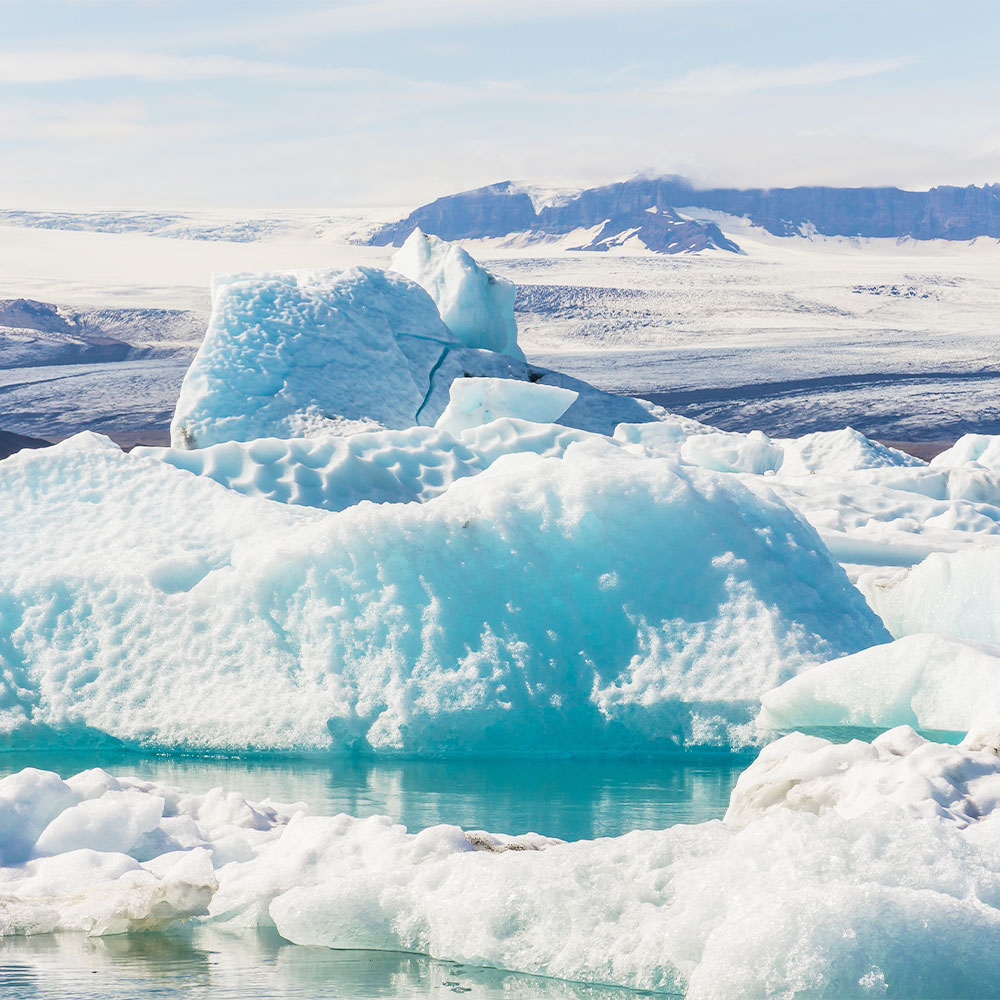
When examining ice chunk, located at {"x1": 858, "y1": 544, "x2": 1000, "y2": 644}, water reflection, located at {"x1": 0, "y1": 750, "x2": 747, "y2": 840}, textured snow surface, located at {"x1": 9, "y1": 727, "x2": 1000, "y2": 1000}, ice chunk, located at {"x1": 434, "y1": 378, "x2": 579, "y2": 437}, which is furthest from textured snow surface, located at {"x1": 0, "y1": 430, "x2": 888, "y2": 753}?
ice chunk, located at {"x1": 434, "y1": 378, "x2": 579, "y2": 437}

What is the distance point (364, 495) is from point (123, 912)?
561 cm

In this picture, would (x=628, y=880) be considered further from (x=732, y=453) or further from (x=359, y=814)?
(x=732, y=453)

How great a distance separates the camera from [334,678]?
19.0ft

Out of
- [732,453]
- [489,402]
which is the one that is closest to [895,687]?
[489,402]

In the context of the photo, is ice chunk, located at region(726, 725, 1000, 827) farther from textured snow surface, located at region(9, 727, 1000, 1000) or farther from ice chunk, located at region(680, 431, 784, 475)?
ice chunk, located at region(680, 431, 784, 475)

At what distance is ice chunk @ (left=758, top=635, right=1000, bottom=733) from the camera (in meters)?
5.25

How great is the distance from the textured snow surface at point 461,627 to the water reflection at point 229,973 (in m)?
2.53

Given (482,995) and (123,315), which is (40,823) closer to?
(482,995)

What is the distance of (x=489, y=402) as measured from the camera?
12.1 m

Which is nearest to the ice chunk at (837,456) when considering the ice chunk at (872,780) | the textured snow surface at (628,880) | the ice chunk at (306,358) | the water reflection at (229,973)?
the ice chunk at (306,358)

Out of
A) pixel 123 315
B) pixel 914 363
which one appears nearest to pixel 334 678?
pixel 914 363

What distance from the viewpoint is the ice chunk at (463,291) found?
15.4 meters

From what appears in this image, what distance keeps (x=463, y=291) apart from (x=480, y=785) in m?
10.7

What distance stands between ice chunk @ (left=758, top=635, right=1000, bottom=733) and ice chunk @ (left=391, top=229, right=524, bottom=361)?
33.7 ft
